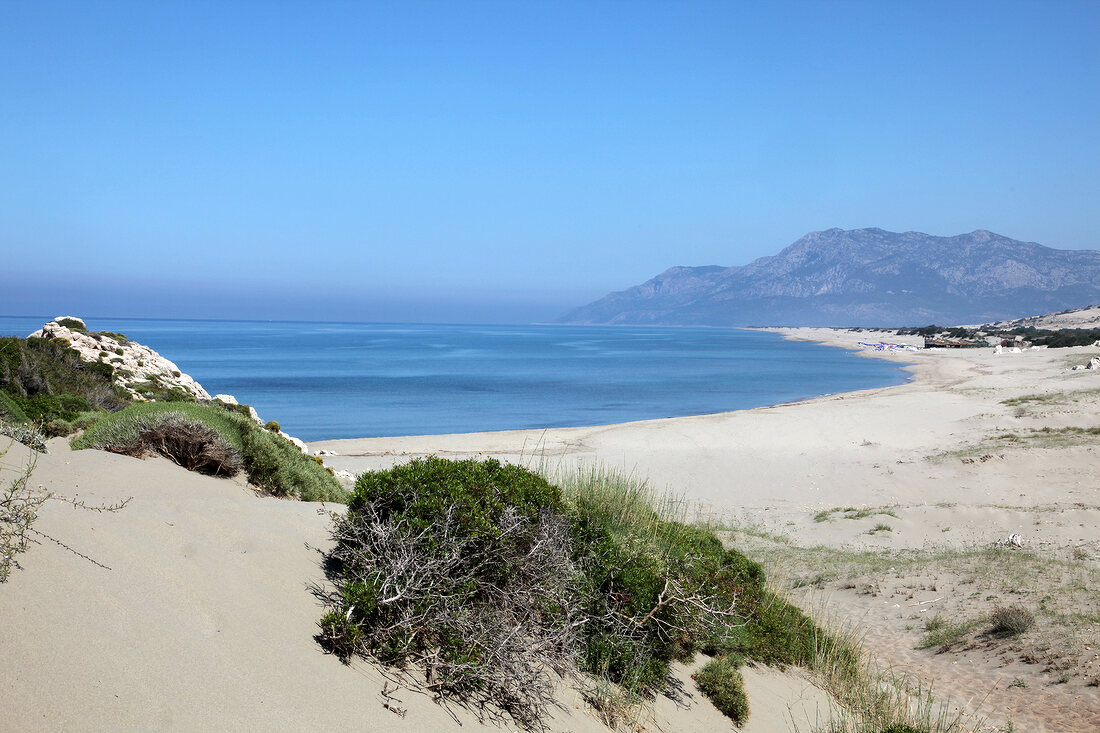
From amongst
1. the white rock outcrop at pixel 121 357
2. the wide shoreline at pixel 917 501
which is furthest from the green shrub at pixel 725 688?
the white rock outcrop at pixel 121 357

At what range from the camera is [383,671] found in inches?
154

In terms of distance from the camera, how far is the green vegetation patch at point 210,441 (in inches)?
255

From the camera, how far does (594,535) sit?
19.6ft

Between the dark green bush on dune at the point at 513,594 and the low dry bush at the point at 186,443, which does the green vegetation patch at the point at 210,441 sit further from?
the dark green bush on dune at the point at 513,594

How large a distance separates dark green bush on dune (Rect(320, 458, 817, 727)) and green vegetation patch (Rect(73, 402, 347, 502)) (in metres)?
2.24

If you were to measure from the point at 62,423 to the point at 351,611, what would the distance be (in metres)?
6.01

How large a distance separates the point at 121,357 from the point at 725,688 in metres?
15.7

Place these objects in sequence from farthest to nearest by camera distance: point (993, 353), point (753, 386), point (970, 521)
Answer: point (993, 353)
point (753, 386)
point (970, 521)

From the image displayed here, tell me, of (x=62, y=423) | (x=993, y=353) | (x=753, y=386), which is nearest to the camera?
(x=62, y=423)

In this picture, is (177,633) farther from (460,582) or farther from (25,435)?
(25,435)

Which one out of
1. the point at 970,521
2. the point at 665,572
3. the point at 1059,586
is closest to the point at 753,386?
the point at 970,521

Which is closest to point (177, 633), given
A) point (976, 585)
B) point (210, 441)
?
point (210, 441)

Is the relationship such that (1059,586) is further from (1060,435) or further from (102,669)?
(1060,435)

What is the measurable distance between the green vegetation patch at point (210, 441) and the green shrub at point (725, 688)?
4.33m
